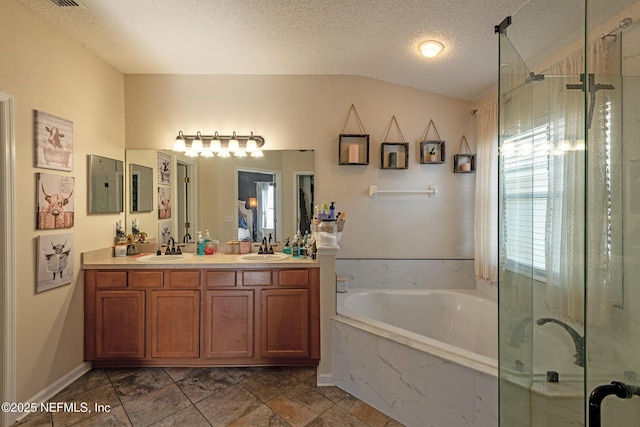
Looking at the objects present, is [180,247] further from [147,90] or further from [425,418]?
[425,418]

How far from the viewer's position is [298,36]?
221 centimetres

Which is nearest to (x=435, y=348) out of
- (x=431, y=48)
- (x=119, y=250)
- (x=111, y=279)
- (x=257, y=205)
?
(x=257, y=205)

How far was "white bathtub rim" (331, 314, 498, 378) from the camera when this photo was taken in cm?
155

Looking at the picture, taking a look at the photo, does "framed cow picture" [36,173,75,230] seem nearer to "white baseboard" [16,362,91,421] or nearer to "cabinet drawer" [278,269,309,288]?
"white baseboard" [16,362,91,421]

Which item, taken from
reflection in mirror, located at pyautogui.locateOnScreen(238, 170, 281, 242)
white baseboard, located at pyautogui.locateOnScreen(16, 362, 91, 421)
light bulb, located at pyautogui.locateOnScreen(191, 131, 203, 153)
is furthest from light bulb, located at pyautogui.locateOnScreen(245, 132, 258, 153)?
white baseboard, located at pyautogui.locateOnScreen(16, 362, 91, 421)

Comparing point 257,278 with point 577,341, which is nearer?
point 577,341

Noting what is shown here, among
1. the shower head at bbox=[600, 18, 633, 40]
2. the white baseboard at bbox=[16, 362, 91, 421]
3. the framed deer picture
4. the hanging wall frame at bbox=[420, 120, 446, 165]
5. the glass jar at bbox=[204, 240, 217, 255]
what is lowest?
the white baseboard at bbox=[16, 362, 91, 421]

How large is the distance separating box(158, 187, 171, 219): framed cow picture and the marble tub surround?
1793 mm

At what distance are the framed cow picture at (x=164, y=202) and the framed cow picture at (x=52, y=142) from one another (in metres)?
0.76

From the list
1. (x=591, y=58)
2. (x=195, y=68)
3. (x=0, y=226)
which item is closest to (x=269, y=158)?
(x=195, y=68)

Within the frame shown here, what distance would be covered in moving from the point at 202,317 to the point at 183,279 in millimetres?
348

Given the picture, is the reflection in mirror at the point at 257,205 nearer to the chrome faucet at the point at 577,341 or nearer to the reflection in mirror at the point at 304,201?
the reflection in mirror at the point at 304,201

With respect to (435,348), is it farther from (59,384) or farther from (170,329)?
(59,384)

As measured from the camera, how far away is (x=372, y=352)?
197 centimetres
